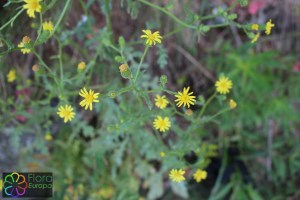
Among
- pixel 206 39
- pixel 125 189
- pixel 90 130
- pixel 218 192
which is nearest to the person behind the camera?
pixel 90 130

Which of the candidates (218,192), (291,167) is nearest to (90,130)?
(218,192)

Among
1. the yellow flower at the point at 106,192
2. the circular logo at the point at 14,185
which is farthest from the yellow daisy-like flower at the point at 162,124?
the yellow flower at the point at 106,192

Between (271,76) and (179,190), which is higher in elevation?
(271,76)

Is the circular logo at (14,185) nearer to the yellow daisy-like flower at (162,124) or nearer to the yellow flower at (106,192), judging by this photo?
the yellow flower at (106,192)

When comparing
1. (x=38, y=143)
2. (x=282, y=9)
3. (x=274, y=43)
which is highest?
(x=282, y=9)

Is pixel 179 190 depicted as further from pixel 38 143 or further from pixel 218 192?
pixel 38 143
